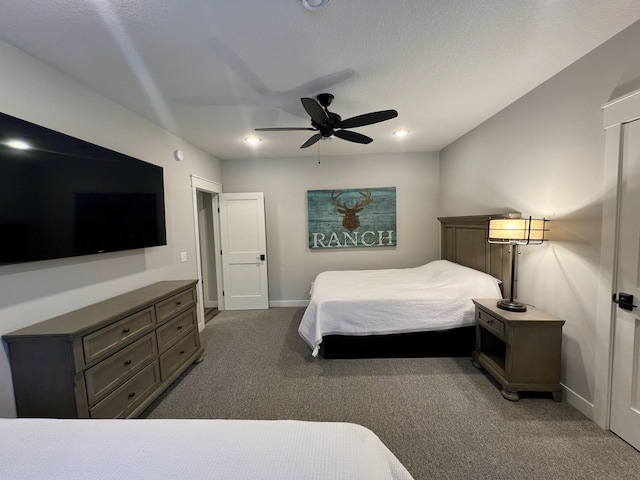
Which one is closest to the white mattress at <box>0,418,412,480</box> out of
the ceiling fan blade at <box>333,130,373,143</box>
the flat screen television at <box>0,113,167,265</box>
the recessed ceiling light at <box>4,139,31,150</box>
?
the flat screen television at <box>0,113,167,265</box>

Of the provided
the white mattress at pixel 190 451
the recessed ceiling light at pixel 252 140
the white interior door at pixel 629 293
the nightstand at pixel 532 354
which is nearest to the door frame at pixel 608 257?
the white interior door at pixel 629 293

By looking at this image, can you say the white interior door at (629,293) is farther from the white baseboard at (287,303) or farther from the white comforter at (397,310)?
the white baseboard at (287,303)

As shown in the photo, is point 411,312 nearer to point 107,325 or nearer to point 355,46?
point 355,46

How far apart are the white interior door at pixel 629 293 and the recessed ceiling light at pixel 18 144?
3739 mm

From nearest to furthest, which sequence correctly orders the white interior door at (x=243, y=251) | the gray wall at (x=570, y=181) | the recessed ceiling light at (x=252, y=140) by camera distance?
the gray wall at (x=570, y=181)
the recessed ceiling light at (x=252, y=140)
the white interior door at (x=243, y=251)

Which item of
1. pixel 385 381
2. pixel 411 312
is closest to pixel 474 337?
pixel 411 312

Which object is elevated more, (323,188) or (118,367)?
(323,188)

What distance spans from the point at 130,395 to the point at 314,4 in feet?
9.14

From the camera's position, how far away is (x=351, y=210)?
4.39 m

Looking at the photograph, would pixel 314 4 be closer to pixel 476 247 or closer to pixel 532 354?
pixel 532 354

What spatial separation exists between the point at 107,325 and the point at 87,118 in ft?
5.50

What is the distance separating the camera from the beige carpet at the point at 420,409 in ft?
5.00

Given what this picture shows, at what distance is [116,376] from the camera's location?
67.7 inches

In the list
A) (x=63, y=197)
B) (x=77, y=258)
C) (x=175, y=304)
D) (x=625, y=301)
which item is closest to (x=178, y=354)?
(x=175, y=304)
